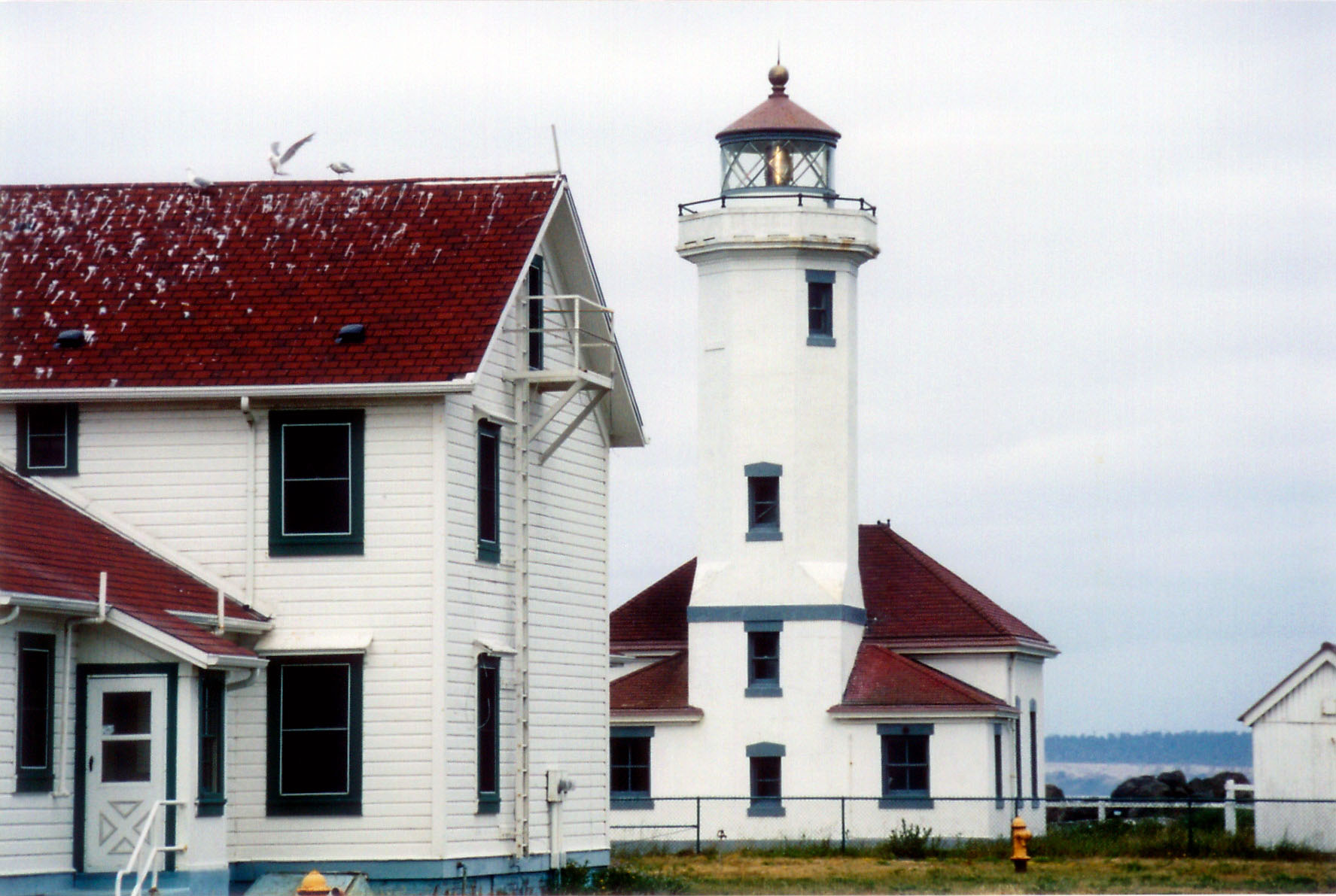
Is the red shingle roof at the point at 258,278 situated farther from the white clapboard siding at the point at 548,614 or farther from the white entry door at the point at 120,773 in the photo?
the white entry door at the point at 120,773

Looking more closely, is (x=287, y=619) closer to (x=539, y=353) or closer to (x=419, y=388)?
(x=419, y=388)

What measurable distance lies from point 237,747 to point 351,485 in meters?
3.03

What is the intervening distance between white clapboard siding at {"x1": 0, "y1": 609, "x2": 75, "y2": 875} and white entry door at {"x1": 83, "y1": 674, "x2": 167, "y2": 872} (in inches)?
8.8

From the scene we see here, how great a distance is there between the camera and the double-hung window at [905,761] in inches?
1713

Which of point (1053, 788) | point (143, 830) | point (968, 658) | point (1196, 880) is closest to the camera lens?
point (143, 830)

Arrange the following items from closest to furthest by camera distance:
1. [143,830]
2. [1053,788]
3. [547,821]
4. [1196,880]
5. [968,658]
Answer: [143,830] → [547,821] → [1196,880] → [968,658] → [1053,788]

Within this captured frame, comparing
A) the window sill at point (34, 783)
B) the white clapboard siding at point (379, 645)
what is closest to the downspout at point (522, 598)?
the white clapboard siding at point (379, 645)

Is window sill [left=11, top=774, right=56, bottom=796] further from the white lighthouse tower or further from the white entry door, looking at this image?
the white lighthouse tower

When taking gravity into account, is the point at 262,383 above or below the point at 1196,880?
above

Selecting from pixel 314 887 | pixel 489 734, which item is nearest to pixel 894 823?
pixel 489 734

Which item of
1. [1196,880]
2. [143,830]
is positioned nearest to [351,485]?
[143,830]

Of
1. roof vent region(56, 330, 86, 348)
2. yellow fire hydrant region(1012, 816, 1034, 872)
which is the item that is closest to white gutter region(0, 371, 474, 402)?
roof vent region(56, 330, 86, 348)

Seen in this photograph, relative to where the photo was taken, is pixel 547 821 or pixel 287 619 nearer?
pixel 287 619

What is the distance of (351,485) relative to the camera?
2562 cm
